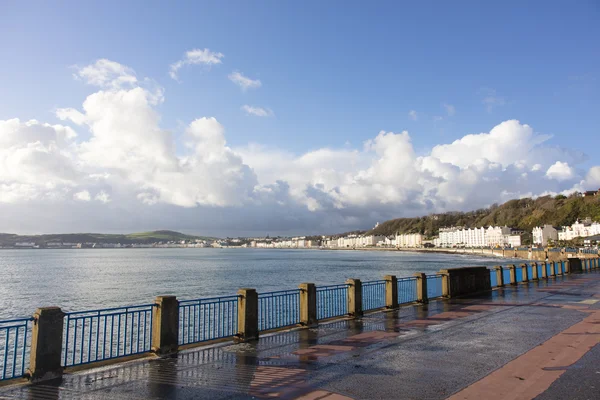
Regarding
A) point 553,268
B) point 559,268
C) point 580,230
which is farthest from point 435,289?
point 580,230

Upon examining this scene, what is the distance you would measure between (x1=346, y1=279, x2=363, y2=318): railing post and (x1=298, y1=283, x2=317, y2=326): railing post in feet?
6.11

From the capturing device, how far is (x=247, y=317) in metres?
A: 11.8

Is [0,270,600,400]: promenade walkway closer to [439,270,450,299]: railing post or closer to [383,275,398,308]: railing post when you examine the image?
[383,275,398,308]: railing post

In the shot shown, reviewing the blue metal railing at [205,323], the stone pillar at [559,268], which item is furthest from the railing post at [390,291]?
the stone pillar at [559,268]

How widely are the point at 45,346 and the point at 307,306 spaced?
23.7 ft

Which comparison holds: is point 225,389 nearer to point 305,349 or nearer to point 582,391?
point 305,349

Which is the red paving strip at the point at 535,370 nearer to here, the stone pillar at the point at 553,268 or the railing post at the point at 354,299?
the railing post at the point at 354,299

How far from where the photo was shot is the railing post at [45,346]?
27.3ft

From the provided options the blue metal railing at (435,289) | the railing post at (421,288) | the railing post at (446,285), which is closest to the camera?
the railing post at (421,288)

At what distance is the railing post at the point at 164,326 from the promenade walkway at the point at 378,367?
40 cm

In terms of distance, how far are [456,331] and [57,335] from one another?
33.3 feet

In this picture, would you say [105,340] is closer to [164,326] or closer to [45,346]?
[164,326]

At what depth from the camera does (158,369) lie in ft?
29.8

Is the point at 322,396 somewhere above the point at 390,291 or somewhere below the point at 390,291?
below
